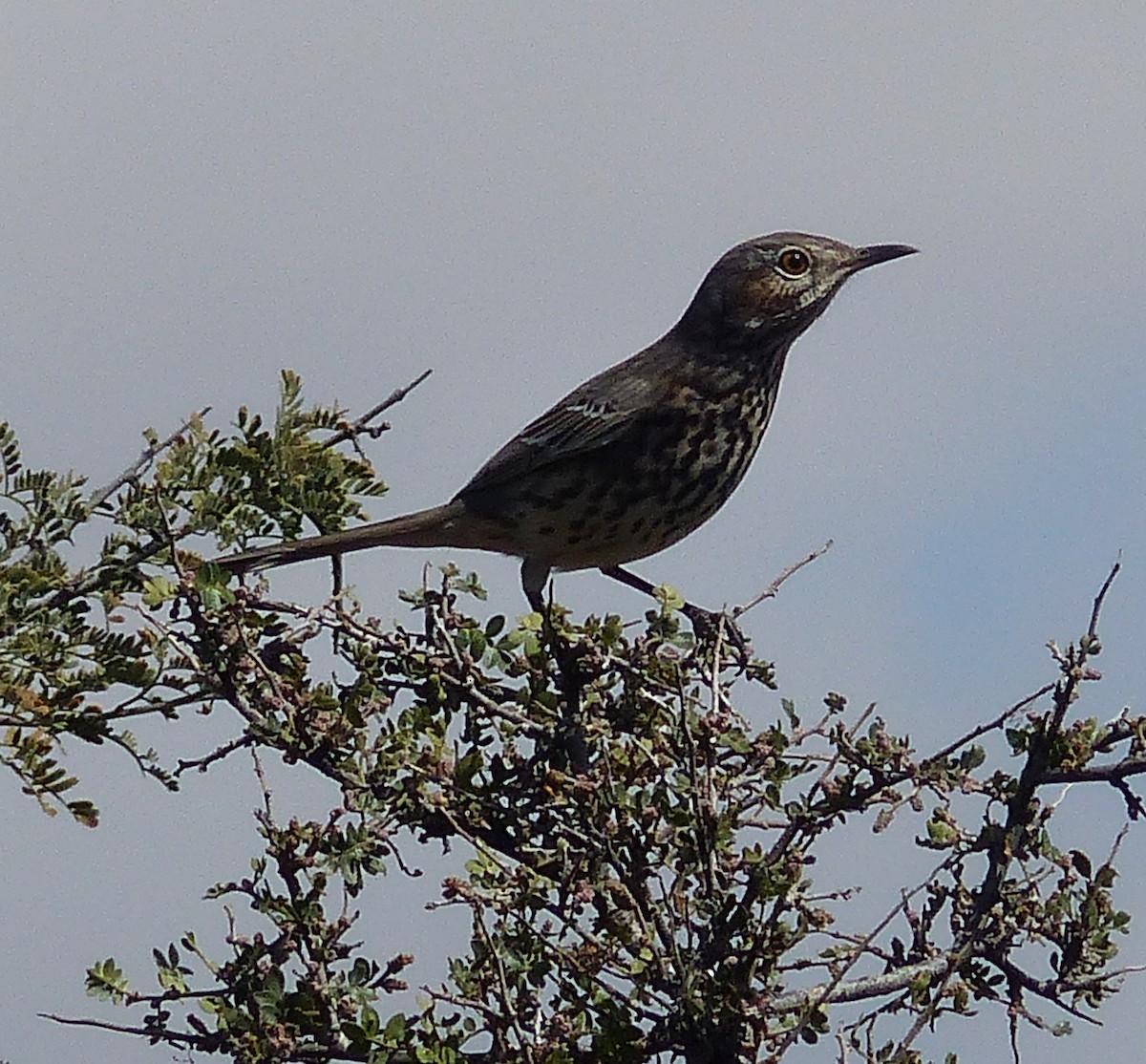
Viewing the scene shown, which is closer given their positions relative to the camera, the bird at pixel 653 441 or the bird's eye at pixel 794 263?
the bird at pixel 653 441

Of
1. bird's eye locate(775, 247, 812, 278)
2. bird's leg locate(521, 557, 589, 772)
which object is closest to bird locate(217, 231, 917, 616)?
bird's eye locate(775, 247, 812, 278)

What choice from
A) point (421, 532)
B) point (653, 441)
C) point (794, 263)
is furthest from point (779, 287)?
point (421, 532)

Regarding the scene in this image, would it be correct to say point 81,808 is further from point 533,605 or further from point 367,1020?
point 533,605

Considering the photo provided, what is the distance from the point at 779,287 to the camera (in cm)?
703

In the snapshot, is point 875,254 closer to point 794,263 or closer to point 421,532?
point 794,263

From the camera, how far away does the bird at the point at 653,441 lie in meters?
6.41

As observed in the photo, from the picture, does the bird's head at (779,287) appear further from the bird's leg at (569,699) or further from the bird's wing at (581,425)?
the bird's leg at (569,699)

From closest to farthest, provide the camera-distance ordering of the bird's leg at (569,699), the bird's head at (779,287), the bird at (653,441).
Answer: the bird's leg at (569,699) < the bird at (653,441) < the bird's head at (779,287)

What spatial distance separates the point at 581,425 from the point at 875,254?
1292mm

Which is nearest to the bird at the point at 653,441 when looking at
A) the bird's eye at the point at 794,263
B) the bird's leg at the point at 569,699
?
the bird's eye at the point at 794,263

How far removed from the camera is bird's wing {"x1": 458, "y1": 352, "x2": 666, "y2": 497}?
6.55 metres

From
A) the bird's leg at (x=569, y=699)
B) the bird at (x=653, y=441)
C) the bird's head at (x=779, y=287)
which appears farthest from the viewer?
the bird's head at (x=779, y=287)

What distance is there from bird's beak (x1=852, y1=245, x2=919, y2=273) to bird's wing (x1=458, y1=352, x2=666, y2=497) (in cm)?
88

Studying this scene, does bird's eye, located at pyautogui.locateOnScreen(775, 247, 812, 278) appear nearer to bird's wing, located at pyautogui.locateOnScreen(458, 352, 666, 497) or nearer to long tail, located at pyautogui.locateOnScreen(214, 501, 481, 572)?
bird's wing, located at pyautogui.locateOnScreen(458, 352, 666, 497)
